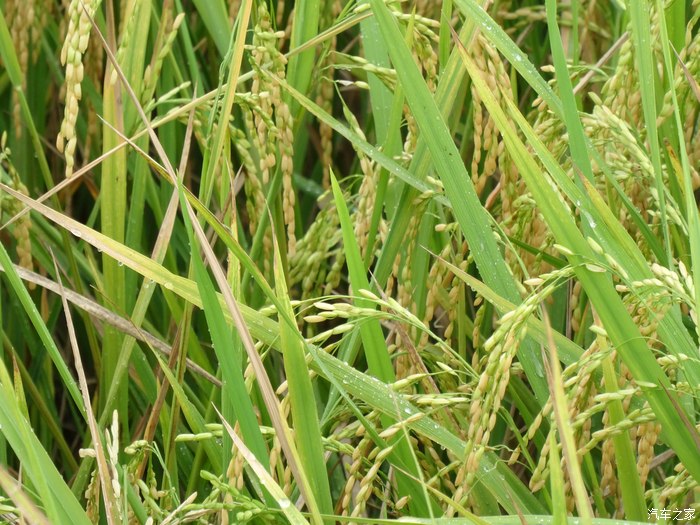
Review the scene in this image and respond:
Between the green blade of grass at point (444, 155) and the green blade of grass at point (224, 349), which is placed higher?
the green blade of grass at point (444, 155)

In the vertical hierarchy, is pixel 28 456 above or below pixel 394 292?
above

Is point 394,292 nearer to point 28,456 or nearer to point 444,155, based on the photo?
point 444,155

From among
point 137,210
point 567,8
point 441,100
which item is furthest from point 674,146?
point 137,210

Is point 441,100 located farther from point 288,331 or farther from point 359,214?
point 288,331

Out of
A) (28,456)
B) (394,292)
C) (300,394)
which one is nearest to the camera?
(28,456)

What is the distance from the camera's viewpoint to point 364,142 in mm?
1087

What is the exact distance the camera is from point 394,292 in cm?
145

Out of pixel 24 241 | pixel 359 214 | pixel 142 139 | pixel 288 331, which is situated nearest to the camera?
pixel 288 331

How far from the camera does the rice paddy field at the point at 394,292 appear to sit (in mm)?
830

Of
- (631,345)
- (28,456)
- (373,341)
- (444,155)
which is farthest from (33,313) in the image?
(631,345)

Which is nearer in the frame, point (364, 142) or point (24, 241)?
point (364, 142)

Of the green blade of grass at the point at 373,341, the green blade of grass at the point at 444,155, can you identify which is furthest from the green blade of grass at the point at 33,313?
the green blade of grass at the point at 444,155

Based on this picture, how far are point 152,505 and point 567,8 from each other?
1.13 metres

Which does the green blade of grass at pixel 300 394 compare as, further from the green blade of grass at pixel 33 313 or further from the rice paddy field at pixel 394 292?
the green blade of grass at pixel 33 313
